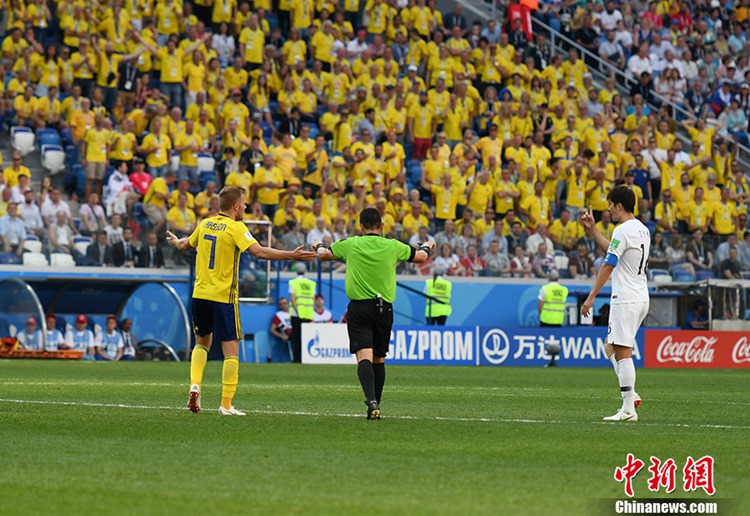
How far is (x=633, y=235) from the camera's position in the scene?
1343cm

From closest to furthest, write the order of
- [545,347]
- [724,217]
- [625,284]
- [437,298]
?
[625,284]
[545,347]
[437,298]
[724,217]

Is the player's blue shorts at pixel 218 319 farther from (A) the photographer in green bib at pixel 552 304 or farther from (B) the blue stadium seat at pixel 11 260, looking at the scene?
(A) the photographer in green bib at pixel 552 304

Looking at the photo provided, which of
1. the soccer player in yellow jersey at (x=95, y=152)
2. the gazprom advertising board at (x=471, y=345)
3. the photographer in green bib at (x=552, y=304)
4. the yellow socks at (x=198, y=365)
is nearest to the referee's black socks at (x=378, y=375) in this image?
the yellow socks at (x=198, y=365)

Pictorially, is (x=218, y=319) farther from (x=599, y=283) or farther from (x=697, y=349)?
(x=697, y=349)

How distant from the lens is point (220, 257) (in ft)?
44.2

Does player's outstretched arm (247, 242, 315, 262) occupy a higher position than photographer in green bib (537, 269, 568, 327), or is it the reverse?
player's outstretched arm (247, 242, 315, 262)

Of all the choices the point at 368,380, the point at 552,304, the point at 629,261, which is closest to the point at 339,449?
the point at 368,380

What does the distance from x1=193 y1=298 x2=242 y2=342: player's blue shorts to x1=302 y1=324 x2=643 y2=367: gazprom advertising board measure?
17448 mm

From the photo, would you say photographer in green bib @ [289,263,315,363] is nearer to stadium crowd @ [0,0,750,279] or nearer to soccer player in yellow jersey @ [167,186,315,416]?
stadium crowd @ [0,0,750,279]

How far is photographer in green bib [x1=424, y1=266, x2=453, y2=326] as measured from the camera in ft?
107

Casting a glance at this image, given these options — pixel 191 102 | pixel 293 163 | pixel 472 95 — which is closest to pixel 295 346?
pixel 293 163

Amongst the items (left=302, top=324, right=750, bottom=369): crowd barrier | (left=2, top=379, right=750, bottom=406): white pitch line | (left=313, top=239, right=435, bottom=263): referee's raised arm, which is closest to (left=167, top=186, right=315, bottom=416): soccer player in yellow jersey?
(left=313, top=239, right=435, bottom=263): referee's raised arm

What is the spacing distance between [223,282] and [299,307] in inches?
708

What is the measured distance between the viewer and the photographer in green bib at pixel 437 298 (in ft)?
107
